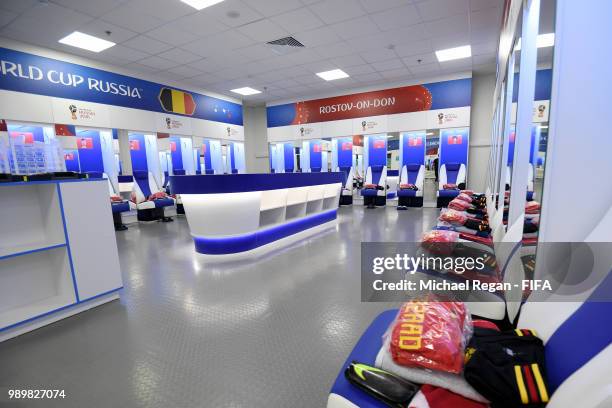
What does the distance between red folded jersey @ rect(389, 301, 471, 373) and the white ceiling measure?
15.7 feet

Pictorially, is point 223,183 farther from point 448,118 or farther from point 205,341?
point 448,118

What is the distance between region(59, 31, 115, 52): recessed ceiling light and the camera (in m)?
5.19

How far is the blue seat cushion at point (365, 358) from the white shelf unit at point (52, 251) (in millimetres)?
2660

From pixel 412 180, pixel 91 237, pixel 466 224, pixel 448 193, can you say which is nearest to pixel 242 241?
pixel 91 237

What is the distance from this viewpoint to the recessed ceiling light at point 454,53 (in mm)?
6314

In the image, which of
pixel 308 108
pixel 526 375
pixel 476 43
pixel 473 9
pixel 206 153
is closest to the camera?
pixel 526 375

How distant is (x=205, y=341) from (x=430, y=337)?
67.8 inches

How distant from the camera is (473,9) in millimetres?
4641

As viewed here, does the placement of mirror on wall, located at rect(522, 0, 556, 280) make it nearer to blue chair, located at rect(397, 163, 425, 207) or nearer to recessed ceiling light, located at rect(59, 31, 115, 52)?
blue chair, located at rect(397, 163, 425, 207)

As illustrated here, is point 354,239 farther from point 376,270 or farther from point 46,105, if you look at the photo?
point 46,105

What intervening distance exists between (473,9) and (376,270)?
4538mm

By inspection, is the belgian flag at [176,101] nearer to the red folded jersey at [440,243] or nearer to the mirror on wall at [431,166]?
the mirror on wall at [431,166]

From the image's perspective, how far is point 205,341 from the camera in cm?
211

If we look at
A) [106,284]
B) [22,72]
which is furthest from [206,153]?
[106,284]
